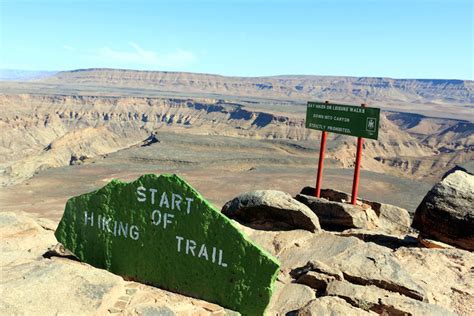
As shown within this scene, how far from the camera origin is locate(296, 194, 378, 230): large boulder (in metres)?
12.2

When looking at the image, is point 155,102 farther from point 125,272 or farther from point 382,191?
point 125,272

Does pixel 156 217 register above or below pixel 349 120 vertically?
below

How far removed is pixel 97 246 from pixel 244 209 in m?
5.66

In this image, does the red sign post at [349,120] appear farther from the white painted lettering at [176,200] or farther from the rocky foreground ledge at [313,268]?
the white painted lettering at [176,200]

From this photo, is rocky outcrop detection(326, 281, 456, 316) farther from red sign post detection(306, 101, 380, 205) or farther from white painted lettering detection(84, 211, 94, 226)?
red sign post detection(306, 101, 380, 205)

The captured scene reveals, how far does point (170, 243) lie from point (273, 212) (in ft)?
18.6

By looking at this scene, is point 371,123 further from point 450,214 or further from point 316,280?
point 316,280

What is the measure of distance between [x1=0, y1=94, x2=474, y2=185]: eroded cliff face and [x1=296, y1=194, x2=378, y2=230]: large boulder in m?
55.2

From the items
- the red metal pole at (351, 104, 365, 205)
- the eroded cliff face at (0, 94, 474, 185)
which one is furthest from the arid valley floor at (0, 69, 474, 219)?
the red metal pole at (351, 104, 365, 205)

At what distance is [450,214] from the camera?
9.67 m

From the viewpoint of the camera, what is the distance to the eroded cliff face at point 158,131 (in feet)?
255

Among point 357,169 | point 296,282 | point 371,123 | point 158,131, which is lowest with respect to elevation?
point 158,131

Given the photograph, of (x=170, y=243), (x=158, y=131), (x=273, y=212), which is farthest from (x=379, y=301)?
(x=158, y=131)

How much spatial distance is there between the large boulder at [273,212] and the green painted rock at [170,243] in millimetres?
5465
